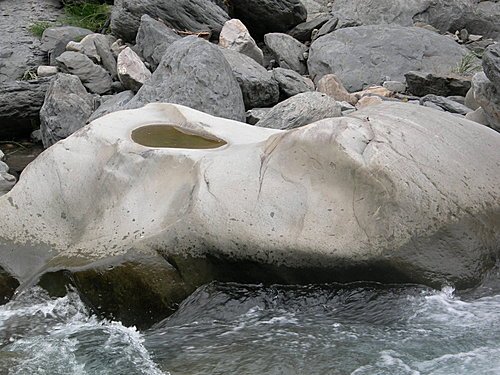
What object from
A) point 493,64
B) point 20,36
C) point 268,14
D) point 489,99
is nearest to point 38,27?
point 20,36

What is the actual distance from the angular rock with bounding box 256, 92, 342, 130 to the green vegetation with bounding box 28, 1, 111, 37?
500 cm

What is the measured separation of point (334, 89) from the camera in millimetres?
8883

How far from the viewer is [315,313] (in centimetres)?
416

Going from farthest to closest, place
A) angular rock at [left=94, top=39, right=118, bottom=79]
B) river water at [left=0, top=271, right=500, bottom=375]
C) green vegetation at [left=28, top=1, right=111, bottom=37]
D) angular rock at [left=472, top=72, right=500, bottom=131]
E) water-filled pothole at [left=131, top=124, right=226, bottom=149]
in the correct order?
green vegetation at [left=28, top=1, right=111, bottom=37] < angular rock at [left=94, top=39, right=118, bottom=79] < angular rock at [left=472, top=72, right=500, bottom=131] < water-filled pothole at [left=131, top=124, right=226, bottom=149] < river water at [left=0, top=271, right=500, bottom=375]

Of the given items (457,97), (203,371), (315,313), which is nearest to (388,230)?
(315,313)

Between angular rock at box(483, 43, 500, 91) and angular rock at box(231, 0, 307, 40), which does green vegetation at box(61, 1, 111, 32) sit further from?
angular rock at box(483, 43, 500, 91)

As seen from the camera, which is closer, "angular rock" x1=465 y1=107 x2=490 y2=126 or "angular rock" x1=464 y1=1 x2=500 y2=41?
"angular rock" x1=465 y1=107 x2=490 y2=126

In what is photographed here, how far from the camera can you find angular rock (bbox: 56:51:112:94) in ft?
30.7

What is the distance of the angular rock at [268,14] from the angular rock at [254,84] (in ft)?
9.31

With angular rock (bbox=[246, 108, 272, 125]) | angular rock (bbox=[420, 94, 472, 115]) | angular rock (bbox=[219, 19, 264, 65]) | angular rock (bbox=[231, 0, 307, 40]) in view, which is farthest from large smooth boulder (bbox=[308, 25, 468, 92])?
angular rock (bbox=[246, 108, 272, 125])

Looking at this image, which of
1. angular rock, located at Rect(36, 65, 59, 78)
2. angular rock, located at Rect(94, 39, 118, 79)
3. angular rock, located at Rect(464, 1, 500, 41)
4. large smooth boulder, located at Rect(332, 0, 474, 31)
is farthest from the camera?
angular rock, located at Rect(464, 1, 500, 41)

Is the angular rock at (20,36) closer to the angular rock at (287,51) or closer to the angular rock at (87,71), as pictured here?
the angular rock at (87,71)

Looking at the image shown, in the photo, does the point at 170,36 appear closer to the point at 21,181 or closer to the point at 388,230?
the point at 21,181

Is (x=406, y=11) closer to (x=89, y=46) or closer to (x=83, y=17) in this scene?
(x=83, y=17)
